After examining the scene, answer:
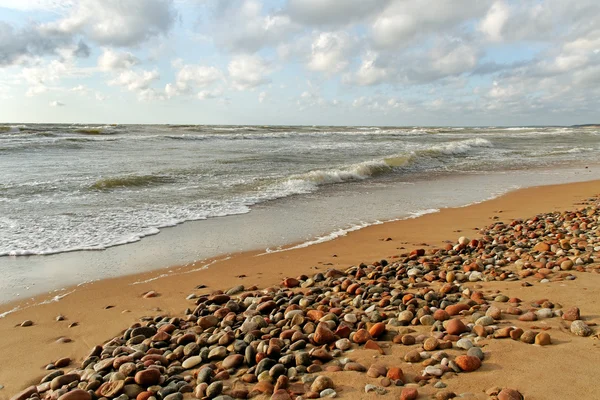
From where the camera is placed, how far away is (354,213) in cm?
855

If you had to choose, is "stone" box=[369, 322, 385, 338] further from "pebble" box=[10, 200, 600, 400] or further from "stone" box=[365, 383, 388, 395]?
"stone" box=[365, 383, 388, 395]

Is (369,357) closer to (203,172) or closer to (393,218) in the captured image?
(393,218)

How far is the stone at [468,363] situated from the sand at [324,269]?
1.6 inches

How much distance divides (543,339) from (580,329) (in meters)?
0.29

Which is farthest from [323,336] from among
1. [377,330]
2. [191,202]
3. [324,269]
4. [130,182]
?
A: [130,182]

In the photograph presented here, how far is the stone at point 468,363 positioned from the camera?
229 cm

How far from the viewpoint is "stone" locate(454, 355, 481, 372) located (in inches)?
90.4

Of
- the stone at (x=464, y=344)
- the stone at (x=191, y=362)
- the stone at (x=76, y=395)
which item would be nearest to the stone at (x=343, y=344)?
the stone at (x=464, y=344)

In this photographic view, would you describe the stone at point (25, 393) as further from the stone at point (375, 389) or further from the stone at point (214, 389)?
the stone at point (375, 389)

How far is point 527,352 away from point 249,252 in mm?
4076

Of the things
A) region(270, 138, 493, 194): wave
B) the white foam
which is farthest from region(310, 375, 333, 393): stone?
region(270, 138, 493, 194): wave

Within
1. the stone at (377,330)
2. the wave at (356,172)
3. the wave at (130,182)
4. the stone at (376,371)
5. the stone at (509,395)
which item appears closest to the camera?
the stone at (509,395)

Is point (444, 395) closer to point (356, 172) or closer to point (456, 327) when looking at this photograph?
point (456, 327)

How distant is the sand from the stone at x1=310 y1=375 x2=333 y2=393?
54 mm
